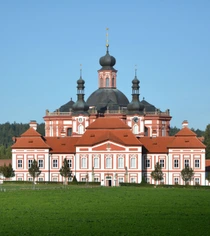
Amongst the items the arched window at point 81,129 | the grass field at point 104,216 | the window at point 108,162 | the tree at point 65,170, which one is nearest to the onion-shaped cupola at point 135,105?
the arched window at point 81,129

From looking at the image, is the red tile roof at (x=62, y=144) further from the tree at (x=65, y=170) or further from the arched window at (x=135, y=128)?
the arched window at (x=135, y=128)

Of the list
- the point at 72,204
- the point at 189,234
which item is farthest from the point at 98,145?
the point at 189,234

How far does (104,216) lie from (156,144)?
2868 inches

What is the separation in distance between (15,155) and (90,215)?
71.1 metres

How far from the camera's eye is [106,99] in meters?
148

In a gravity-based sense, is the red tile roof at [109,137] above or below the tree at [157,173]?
above

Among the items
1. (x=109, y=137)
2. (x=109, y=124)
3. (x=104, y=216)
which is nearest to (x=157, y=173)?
(x=109, y=137)

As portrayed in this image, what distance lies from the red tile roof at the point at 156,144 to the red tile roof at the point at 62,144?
8779mm

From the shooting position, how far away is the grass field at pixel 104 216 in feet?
152

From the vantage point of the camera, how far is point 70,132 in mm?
148000

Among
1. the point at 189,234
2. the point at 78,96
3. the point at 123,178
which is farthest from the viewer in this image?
the point at 78,96

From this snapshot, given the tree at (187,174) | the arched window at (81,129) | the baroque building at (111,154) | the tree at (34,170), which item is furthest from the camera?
the arched window at (81,129)

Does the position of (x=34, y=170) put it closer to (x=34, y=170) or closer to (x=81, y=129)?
(x=34, y=170)

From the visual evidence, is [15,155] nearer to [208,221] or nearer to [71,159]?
[71,159]
